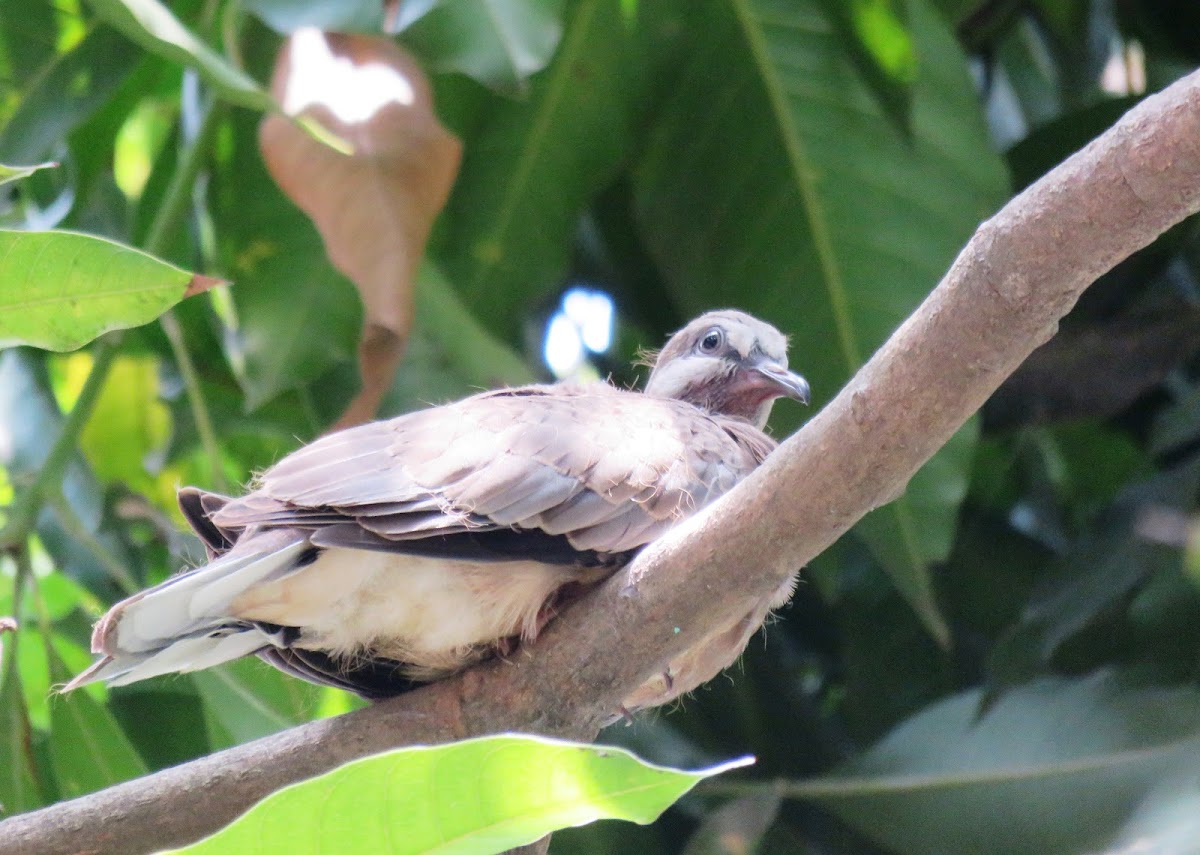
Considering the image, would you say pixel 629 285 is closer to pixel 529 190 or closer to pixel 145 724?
pixel 529 190

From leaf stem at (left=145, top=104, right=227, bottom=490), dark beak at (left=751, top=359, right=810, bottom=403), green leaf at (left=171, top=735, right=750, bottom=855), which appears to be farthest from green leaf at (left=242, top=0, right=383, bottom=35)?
green leaf at (left=171, top=735, right=750, bottom=855)

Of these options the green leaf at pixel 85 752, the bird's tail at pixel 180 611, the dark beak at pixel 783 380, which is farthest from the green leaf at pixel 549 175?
the bird's tail at pixel 180 611

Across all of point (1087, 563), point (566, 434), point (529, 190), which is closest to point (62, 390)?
point (529, 190)

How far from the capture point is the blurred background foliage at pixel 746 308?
3.62 m

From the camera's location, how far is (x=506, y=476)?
8.16 feet

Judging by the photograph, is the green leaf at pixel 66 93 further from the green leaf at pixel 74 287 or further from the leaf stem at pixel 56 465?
the green leaf at pixel 74 287

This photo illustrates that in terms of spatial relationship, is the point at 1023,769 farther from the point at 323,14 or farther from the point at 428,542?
the point at 323,14

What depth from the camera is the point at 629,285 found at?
493 cm

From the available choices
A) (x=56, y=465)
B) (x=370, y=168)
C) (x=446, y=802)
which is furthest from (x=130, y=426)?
(x=446, y=802)

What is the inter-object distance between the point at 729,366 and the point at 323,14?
1.30 meters

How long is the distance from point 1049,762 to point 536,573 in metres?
1.83

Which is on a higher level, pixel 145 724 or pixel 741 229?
Answer: pixel 741 229

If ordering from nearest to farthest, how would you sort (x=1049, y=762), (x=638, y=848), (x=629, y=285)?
(x=1049, y=762) → (x=638, y=848) → (x=629, y=285)

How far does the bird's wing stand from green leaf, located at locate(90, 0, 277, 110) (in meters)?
Answer: 0.71
